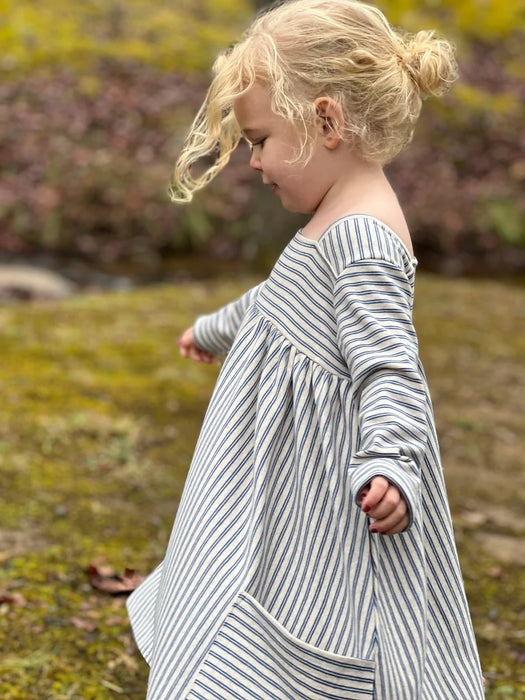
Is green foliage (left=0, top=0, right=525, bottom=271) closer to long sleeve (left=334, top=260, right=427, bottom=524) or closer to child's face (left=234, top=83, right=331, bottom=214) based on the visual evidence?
child's face (left=234, top=83, right=331, bottom=214)

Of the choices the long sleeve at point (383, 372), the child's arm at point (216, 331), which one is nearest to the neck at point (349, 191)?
the long sleeve at point (383, 372)

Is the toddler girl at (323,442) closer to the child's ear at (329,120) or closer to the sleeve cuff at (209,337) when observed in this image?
the child's ear at (329,120)

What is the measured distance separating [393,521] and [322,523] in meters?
0.21

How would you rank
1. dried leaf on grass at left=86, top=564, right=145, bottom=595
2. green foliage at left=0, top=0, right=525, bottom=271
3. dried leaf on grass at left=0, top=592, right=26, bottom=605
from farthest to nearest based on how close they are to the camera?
1. green foliage at left=0, top=0, right=525, bottom=271
2. dried leaf on grass at left=86, top=564, right=145, bottom=595
3. dried leaf on grass at left=0, top=592, right=26, bottom=605

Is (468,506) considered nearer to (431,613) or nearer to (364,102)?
(431,613)

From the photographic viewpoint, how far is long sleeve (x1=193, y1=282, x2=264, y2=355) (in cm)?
227

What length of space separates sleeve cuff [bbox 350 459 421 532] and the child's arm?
2.28ft

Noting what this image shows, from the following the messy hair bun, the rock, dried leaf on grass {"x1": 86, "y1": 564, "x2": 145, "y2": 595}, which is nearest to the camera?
the messy hair bun

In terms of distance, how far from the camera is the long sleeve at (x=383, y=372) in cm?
160

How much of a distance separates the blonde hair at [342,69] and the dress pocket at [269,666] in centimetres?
95

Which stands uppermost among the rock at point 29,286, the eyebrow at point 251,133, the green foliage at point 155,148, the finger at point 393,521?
the green foliage at point 155,148

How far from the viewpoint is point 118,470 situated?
11.6ft

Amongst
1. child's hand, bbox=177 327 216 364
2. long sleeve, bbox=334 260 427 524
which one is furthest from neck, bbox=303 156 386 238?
child's hand, bbox=177 327 216 364

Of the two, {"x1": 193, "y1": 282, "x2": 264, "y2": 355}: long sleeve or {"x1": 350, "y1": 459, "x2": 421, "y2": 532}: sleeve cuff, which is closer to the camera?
{"x1": 350, "y1": 459, "x2": 421, "y2": 532}: sleeve cuff
